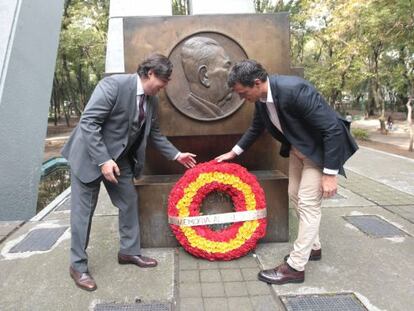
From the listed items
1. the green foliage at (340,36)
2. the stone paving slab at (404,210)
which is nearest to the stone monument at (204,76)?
the stone paving slab at (404,210)

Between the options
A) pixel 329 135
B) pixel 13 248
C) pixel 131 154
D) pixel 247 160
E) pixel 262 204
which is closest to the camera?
pixel 329 135

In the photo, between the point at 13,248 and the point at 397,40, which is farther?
the point at 397,40

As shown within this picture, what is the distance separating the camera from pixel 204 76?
4020mm

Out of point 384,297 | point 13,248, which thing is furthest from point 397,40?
point 13,248

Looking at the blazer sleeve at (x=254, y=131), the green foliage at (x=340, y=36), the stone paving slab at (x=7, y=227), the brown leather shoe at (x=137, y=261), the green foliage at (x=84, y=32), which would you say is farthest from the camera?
the green foliage at (x=84, y=32)

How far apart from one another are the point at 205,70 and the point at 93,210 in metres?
1.77

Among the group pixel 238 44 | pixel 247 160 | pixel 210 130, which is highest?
pixel 238 44

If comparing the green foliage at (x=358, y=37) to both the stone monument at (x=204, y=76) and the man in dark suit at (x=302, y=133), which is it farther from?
the man in dark suit at (x=302, y=133)

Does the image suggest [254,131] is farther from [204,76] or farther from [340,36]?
[340,36]

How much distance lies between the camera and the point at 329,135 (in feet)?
9.82

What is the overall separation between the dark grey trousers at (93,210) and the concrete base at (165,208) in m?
0.38

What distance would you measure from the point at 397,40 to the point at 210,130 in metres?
10.1

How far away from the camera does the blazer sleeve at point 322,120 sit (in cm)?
299

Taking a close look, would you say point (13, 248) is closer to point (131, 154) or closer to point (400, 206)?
point (131, 154)
